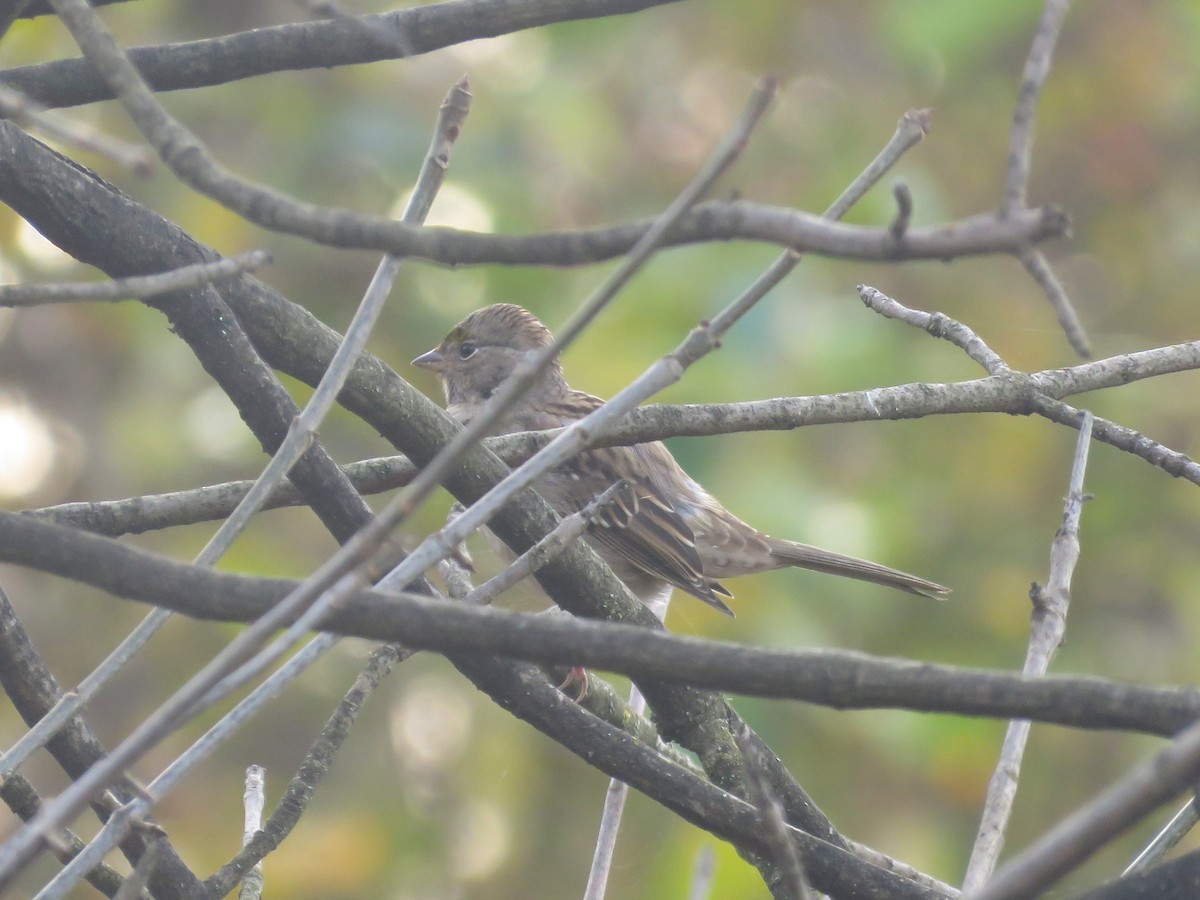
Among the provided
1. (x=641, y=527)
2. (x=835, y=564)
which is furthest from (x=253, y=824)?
(x=835, y=564)

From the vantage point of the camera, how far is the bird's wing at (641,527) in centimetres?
455

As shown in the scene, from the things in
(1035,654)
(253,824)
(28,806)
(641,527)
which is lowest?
(28,806)

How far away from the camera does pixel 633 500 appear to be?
15.7ft

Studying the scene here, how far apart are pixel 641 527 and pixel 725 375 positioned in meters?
0.88

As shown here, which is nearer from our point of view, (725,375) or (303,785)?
(303,785)

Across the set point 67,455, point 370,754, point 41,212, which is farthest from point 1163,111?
point 41,212

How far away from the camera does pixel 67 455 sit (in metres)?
7.17

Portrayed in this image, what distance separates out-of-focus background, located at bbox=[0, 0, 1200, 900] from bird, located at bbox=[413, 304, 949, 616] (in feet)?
0.87

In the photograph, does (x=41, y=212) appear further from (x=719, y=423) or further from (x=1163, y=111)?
(x=1163, y=111)

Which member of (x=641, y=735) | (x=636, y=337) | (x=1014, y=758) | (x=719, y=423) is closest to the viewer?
(x=1014, y=758)

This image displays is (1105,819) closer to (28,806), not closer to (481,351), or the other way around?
(28,806)

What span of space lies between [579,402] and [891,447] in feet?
6.49

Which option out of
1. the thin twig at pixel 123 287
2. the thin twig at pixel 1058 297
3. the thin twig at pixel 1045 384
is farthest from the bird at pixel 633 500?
the thin twig at pixel 1058 297

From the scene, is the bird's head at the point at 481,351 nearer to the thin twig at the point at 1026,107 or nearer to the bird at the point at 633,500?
the bird at the point at 633,500
